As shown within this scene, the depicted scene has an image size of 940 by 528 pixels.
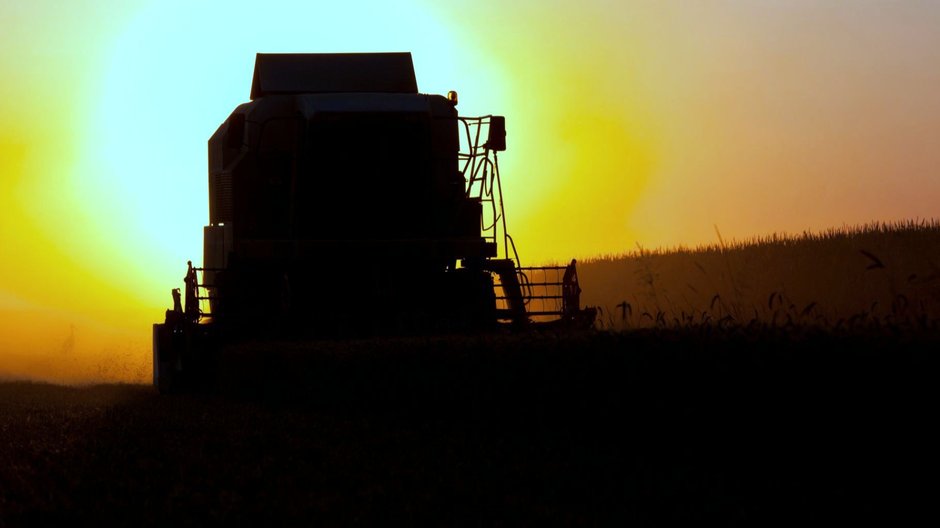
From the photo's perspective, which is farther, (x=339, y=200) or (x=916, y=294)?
(x=916, y=294)

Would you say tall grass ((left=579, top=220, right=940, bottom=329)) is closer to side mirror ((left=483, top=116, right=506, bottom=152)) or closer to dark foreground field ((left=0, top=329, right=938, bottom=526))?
side mirror ((left=483, top=116, right=506, bottom=152))

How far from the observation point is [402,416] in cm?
1362

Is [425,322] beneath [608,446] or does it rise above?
above

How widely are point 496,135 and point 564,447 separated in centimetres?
895

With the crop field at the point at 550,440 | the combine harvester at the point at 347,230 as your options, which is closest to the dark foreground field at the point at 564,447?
the crop field at the point at 550,440

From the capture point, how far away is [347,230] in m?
19.0

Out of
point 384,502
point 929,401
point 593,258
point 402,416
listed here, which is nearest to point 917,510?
point 929,401

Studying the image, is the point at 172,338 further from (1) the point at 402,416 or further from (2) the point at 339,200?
(1) the point at 402,416

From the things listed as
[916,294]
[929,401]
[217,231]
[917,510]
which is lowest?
[917,510]

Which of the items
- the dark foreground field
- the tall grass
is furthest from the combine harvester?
the dark foreground field

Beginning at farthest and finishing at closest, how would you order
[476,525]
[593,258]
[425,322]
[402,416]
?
1. [593,258]
2. [425,322]
3. [402,416]
4. [476,525]

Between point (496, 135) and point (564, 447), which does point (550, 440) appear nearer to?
point (564, 447)

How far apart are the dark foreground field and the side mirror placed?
5638mm

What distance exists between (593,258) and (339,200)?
83.7 feet
